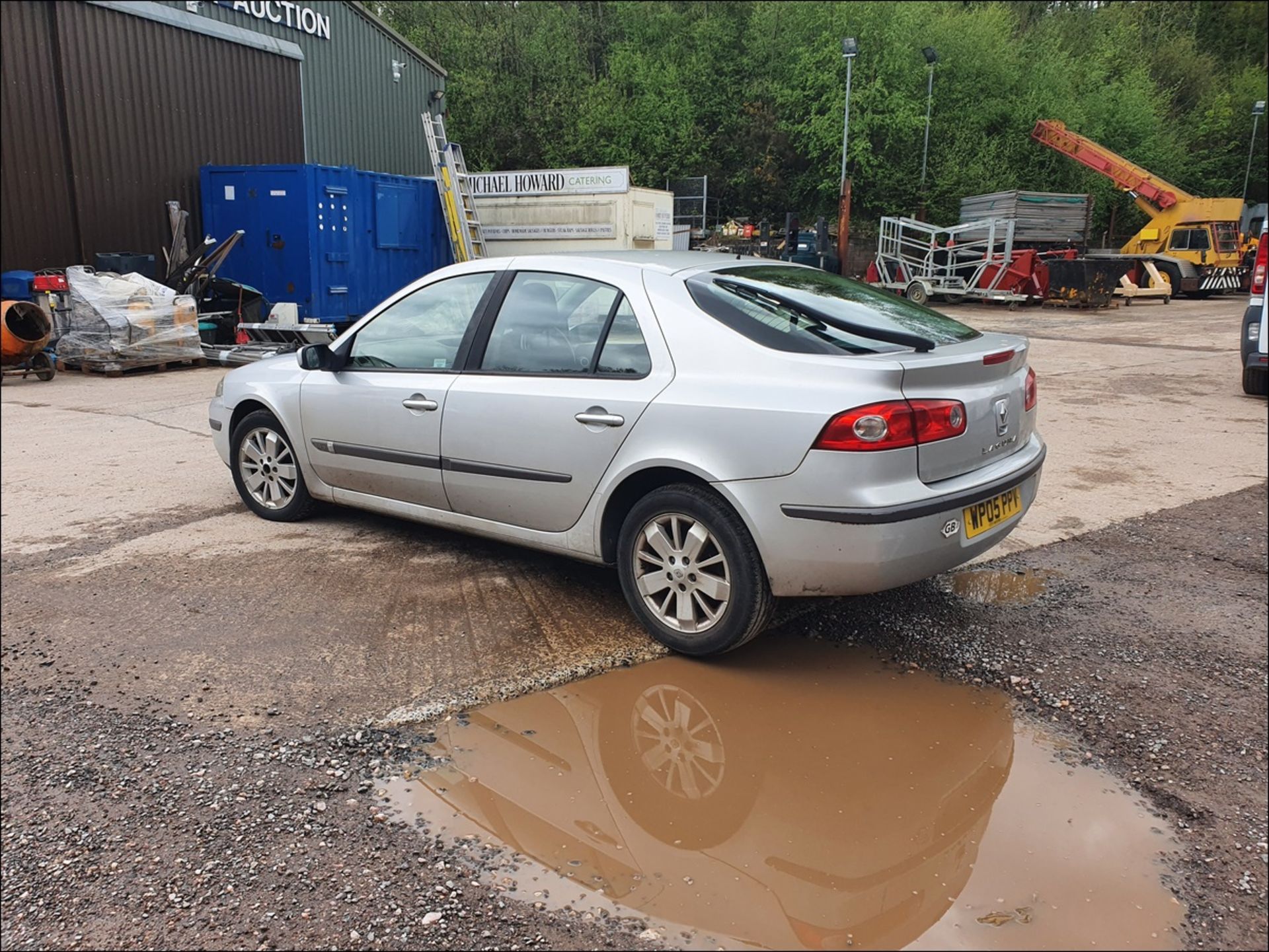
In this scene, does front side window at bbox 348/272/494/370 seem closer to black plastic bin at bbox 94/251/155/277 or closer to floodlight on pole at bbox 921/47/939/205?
black plastic bin at bbox 94/251/155/277

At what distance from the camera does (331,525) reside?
5.64 meters

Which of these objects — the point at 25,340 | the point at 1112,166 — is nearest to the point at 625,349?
the point at 25,340

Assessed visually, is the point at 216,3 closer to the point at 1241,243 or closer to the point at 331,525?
the point at 331,525

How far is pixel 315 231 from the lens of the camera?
15.2m

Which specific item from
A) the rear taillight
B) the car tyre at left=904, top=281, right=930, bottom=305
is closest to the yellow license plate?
the rear taillight

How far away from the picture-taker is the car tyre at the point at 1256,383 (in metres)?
10.5

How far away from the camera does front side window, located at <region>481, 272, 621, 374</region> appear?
4.23 m

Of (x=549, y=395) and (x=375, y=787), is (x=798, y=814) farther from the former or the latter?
(x=549, y=395)

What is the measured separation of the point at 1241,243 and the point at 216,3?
27196 millimetres

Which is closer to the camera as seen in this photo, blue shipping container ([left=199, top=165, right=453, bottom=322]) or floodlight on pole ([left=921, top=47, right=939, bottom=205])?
blue shipping container ([left=199, top=165, right=453, bottom=322])

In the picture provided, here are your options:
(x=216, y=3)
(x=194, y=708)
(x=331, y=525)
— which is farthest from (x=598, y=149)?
(x=194, y=708)

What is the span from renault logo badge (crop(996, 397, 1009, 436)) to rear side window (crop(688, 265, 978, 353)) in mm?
338

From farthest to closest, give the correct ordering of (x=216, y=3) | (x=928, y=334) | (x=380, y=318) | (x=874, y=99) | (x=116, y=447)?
(x=874, y=99), (x=216, y=3), (x=116, y=447), (x=380, y=318), (x=928, y=334)

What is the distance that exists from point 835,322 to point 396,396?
212 cm
